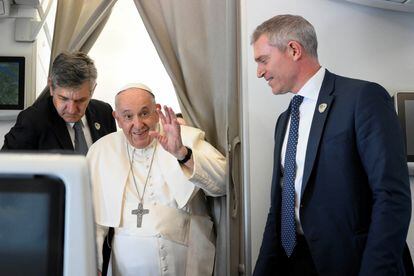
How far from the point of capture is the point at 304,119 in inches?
71.0

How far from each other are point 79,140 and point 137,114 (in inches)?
20.7

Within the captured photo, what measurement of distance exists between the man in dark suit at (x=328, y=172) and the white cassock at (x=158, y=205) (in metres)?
0.44

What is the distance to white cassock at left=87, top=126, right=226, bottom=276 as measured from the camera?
2111mm

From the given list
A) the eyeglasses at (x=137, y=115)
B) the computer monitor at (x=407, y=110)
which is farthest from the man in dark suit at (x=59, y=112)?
the computer monitor at (x=407, y=110)

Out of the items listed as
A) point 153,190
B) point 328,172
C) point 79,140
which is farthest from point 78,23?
point 328,172

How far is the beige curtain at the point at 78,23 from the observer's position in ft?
9.22

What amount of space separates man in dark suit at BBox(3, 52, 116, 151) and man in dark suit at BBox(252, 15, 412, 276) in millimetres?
1023

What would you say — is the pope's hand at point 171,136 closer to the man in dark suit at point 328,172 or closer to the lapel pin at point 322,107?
the man in dark suit at point 328,172

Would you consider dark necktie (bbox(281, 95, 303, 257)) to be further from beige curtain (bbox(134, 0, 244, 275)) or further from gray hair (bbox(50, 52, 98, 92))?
gray hair (bbox(50, 52, 98, 92))

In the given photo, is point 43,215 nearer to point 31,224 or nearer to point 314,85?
point 31,224

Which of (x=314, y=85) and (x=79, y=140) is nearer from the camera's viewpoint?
(x=314, y=85)

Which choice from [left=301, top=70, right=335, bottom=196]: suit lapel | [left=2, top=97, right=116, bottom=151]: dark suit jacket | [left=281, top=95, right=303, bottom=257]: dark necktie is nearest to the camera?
[left=301, top=70, right=335, bottom=196]: suit lapel

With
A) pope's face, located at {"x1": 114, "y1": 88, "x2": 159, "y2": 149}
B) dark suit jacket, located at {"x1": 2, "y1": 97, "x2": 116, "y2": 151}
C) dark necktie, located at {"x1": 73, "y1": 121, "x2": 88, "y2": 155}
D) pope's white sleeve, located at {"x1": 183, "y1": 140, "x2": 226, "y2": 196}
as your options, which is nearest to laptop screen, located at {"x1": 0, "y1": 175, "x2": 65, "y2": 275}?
pope's white sleeve, located at {"x1": 183, "y1": 140, "x2": 226, "y2": 196}

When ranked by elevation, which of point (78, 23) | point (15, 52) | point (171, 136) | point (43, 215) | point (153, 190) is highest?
point (78, 23)
